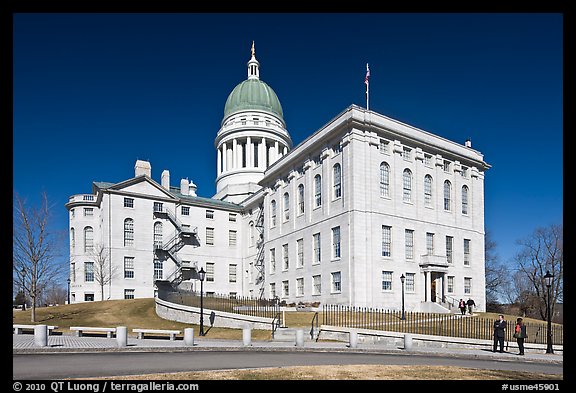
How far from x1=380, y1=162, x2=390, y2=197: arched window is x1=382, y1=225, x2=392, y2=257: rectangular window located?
3.30 m

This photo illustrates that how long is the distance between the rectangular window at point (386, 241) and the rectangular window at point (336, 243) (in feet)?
13.9

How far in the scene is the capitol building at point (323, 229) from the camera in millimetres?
41969

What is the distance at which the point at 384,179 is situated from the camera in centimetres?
4409

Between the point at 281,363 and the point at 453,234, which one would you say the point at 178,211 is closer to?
the point at 453,234

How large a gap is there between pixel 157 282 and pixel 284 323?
35.5 m

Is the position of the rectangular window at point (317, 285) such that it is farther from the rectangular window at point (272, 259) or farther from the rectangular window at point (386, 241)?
the rectangular window at point (272, 259)

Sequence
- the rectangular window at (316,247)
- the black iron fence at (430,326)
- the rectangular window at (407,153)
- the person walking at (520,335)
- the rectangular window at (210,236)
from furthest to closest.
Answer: the rectangular window at (210,236) < the rectangular window at (316,247) < the rectangular window at (407,153) < the black iron fence at (430,326) < the person walking at (520,335)

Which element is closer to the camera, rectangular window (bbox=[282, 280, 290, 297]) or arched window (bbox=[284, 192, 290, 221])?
rectangular window (bbox=[282, 280, 290, 297])

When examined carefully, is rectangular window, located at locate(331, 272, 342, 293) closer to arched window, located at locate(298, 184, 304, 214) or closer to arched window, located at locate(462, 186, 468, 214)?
arched window, located at locate(298, 184, 304, 214)

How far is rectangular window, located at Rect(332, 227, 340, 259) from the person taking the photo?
43.0 metres

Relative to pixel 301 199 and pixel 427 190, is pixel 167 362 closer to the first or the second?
pixel 301 199

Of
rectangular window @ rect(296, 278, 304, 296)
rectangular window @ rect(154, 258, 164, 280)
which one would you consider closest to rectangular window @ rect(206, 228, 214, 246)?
rectangular window @ rect(154, 258, 164, 280)

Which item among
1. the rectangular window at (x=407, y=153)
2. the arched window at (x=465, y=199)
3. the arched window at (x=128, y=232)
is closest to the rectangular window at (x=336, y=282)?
the rectangular window at (x=407, y=153)
